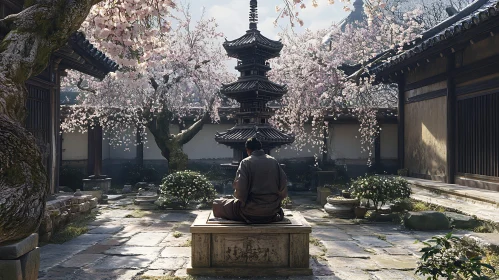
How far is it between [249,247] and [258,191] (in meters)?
0.76

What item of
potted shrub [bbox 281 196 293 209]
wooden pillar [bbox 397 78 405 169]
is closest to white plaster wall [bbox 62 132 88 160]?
potted shrub [bbox 281 196 293 209]

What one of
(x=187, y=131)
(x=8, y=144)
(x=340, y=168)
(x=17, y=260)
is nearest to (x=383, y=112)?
(x=340, y=168)

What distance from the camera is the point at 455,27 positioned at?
856 cm

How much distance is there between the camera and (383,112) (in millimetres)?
17484

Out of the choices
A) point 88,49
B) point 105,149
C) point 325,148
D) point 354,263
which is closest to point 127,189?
point 105,149

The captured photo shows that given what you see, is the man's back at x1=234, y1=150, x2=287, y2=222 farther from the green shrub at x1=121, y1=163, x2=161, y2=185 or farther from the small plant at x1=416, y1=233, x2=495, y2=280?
the green shrub at x1=121, y1=163, x2=161, y2=185

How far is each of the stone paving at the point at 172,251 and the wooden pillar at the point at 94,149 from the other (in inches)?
309

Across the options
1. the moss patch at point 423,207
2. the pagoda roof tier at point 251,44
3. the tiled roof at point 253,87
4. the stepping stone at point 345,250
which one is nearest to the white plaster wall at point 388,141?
the tiled roof at point 253,87

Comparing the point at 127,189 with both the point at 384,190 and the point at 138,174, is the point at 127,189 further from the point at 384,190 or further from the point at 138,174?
the point at 384,190

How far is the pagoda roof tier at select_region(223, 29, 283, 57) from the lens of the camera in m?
12.1

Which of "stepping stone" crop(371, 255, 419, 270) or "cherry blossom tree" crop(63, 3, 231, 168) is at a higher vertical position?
"cherry blossom tree" crop(63, 3, 231, 168)

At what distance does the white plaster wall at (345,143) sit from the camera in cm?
1844

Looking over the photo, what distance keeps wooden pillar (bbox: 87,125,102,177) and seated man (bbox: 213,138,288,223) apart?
13.3 metres

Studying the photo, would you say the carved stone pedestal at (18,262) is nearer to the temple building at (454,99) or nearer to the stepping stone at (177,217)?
the stepping stone at (177,217)
